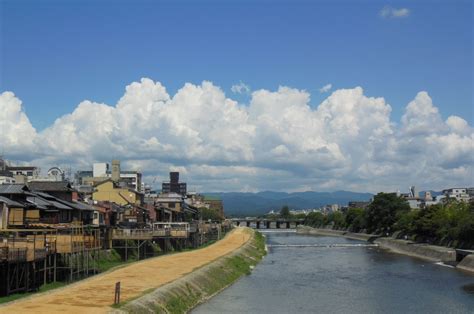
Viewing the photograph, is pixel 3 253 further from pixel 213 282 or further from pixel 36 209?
pixel 213 282

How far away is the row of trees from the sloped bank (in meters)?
32.2

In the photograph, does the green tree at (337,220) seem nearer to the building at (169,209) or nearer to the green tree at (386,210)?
the green tree at (386,210)

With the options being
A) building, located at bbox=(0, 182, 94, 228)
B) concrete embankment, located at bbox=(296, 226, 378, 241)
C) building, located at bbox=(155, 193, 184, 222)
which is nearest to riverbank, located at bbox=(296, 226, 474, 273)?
concrete embankment, located at bbox=(296, 226, 378, 241)

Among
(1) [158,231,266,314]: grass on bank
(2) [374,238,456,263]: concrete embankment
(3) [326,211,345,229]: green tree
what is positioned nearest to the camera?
(1) [158,231,266,314]: grass on bank

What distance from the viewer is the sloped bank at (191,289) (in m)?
27.9

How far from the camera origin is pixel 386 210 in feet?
390

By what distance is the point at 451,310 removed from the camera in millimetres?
35031

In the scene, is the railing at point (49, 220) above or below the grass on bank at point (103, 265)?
above

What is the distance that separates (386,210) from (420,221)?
2782 centimetres

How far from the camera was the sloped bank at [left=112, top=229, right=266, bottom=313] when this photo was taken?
2788 centimetres

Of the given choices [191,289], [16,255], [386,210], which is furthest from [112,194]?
[386,210]

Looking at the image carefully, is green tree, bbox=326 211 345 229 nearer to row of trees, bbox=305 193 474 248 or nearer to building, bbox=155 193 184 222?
row of trees, bbox=305 193 474 248

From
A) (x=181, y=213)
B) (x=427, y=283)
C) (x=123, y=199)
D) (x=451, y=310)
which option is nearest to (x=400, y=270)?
(x=427, y=283)

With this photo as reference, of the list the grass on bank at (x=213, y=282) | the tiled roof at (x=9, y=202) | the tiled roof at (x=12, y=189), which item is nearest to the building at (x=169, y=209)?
the grass on bank at (x=213, y=282)
